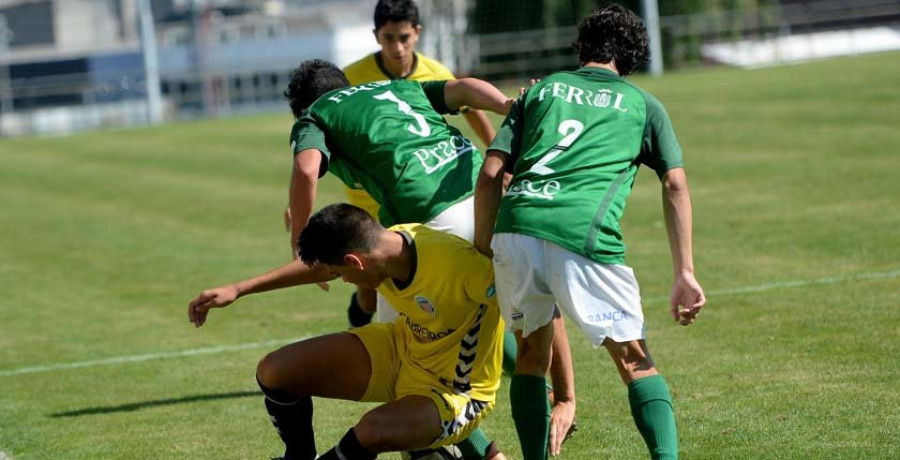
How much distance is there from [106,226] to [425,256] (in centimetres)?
1231

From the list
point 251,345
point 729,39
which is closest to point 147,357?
point 251,345

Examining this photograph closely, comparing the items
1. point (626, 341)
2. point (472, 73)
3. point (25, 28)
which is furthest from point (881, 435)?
point (25, 28)

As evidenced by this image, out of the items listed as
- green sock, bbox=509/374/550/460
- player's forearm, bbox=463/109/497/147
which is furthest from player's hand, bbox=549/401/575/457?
player's forearm, bbox=463/109/497/147

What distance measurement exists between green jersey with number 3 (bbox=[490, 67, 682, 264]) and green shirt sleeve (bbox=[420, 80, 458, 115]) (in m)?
0.97

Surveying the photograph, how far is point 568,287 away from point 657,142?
2.25 ft

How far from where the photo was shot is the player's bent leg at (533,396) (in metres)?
5.35

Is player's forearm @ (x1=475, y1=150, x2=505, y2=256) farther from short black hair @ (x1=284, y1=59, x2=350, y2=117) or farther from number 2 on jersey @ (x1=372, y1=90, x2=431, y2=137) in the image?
short black hair @ (x1=284, y1=59, x2=350, y2=117)

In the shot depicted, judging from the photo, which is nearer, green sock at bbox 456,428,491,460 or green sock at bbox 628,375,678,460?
green sock at bbox 628,375,678,460

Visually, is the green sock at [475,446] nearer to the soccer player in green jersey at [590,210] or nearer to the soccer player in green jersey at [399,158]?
the soccer player in green jersey at [399,158]

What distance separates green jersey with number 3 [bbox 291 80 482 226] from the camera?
5617 millimetres

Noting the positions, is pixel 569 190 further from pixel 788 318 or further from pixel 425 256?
pixel 788 318

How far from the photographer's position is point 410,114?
5797 mm

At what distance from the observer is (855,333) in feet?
25.4

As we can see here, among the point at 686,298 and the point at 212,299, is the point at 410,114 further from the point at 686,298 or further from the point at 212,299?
the point at 686,298
